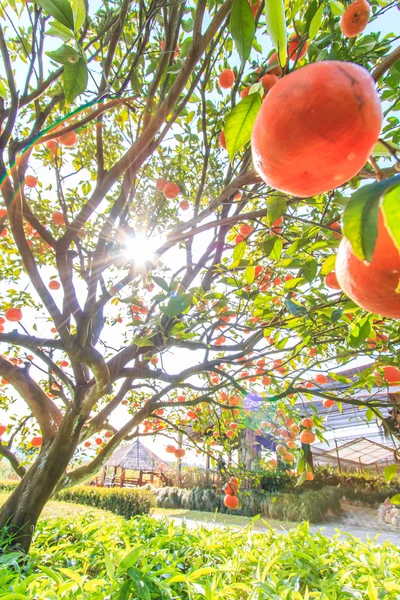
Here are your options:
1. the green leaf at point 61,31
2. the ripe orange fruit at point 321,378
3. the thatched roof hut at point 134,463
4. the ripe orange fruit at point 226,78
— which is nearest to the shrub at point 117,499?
the thatched roof hut at point 134,463

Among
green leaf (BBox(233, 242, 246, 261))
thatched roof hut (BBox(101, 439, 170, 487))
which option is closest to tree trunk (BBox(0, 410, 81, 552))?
green leaf (BBox(233, 242, 246, 261))

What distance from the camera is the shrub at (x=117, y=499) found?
1083 centimetres

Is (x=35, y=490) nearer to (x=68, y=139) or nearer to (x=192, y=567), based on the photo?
(x=192, y=567)

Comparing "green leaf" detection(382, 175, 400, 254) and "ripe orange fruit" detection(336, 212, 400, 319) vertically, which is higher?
"ripe orange fruit" detection(336, 212, 400, 319)

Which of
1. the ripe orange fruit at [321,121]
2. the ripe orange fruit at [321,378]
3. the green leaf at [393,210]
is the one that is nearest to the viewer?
the green leaf at [393,210]

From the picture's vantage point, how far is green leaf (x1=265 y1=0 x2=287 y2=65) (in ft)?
1.81

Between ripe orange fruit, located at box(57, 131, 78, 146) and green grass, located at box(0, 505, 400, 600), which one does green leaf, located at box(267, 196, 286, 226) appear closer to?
ripe orange fruit, located at box(57, 131, 78, 146)

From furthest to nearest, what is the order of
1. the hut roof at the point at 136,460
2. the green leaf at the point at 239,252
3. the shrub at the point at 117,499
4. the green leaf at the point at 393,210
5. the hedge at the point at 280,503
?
the hut roof at the point at 136,460, the shrub at the point at 117,499, the hedge at the point at 280,503, the green leaf at the point at 239,252, the green leaf at the point at 393,210

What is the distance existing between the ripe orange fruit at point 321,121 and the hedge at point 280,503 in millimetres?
9958

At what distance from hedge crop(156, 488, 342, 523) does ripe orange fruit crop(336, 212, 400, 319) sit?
32.2 ft

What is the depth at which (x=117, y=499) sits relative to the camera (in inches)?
454

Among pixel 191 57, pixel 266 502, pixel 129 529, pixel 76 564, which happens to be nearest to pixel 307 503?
pixel 266 502

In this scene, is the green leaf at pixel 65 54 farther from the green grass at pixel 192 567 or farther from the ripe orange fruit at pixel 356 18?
the green grass at pixel 192 567

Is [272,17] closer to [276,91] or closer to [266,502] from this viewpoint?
[276,91]
